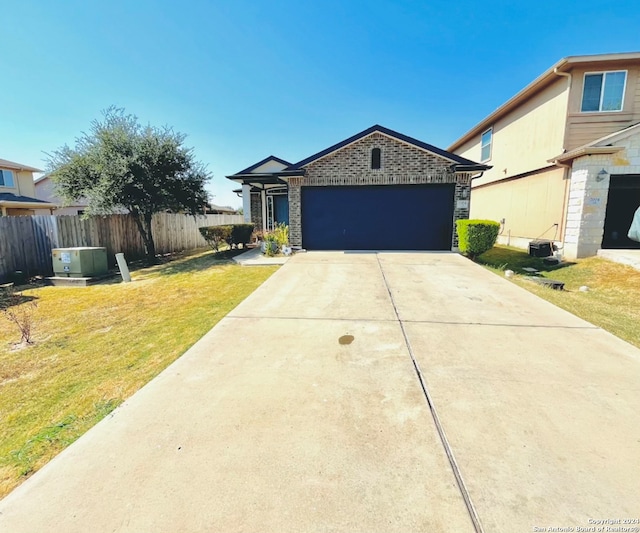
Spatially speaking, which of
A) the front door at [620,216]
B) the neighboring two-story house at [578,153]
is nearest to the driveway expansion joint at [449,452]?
the neighboring two-story house at [578,153]

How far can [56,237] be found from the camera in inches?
376

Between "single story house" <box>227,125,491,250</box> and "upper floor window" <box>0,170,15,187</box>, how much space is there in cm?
Result: 2249

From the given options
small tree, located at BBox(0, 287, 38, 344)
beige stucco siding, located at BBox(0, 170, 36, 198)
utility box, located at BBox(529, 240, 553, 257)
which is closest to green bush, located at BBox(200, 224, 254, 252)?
small tree, located at BBox(0, 287, 38, 344)

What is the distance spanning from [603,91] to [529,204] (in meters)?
4.48

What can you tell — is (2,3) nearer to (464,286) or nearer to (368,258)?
(368,258)

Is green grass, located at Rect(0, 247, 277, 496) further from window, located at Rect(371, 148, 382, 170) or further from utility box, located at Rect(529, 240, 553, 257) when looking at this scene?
utility box, located at Rect(529, 240, 553, 257)

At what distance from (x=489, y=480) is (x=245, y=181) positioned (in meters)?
13.8

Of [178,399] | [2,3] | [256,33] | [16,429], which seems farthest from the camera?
[256,33]

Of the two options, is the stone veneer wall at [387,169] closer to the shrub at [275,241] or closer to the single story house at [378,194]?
the single story house at [378,194]

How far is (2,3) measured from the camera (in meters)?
6.02

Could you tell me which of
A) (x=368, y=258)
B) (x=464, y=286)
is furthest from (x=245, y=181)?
(x=464, y=286)

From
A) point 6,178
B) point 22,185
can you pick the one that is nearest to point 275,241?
point 6,178

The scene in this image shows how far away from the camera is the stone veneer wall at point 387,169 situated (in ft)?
35.5

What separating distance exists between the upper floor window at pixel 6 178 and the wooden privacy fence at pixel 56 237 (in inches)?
668
